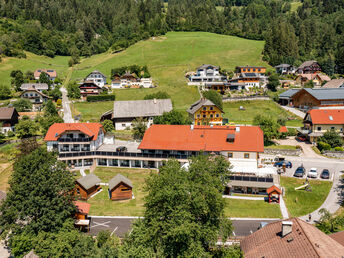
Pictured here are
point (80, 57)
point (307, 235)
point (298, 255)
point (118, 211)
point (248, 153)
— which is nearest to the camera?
point (298, 255)

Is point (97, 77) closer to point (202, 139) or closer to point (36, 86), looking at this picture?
point (36, 86)

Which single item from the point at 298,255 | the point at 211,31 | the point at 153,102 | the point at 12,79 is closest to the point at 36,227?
the point at 298,255

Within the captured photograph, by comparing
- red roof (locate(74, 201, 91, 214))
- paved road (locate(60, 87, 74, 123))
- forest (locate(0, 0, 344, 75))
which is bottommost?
paved road (locate(60, 87, 74, 123))

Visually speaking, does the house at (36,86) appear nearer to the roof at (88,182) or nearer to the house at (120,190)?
the roof at (88,182)

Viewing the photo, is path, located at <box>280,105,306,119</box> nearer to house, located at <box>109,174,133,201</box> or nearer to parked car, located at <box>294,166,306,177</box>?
parked car, located at <box>294,166,306,177</box>

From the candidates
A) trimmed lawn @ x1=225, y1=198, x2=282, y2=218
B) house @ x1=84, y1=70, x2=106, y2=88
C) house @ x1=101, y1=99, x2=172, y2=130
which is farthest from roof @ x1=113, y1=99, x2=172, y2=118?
trimmed lawn @ x1=225, y1=198, x2=282, y2=218

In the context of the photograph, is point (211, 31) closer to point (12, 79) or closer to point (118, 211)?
point (12, 79)

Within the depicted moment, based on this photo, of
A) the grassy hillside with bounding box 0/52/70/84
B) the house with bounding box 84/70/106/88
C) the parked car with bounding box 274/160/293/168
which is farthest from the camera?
the grassy hillside with bounding box 0/52/70/84
